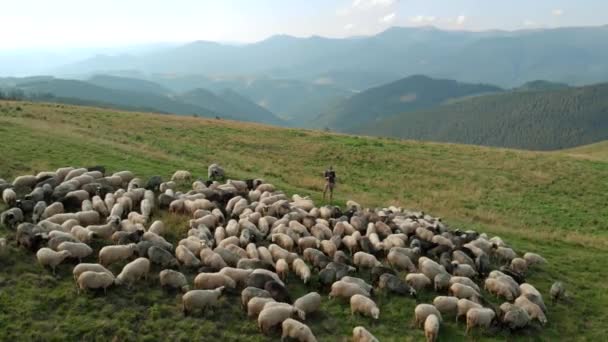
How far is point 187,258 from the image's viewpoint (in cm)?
1322

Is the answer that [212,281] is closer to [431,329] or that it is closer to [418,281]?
[431,329]

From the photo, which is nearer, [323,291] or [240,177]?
[323,291]

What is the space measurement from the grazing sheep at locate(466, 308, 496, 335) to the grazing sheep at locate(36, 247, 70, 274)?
1066 cm

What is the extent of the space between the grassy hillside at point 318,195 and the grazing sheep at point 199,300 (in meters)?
0.28

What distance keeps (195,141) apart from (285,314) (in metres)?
33.0

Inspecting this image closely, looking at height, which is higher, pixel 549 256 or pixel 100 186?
pixel 100 186

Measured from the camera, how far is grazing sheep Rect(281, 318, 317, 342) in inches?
406

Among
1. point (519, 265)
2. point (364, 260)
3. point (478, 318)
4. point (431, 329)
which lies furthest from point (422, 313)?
point (519, 265)

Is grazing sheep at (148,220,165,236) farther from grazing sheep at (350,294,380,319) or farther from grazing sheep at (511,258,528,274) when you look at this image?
grazing sheep at (511,258,528,274)

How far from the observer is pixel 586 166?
4244cm

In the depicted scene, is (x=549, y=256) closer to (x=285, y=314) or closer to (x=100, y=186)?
(x=285, y=314)

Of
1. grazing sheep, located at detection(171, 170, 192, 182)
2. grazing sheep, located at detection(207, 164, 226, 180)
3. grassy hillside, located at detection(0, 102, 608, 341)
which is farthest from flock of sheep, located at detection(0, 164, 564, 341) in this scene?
grazing sheep, located at detection(207, 164, 226, 180)

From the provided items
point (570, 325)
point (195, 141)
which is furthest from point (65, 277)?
point (195, 141)

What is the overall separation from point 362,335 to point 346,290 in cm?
192
